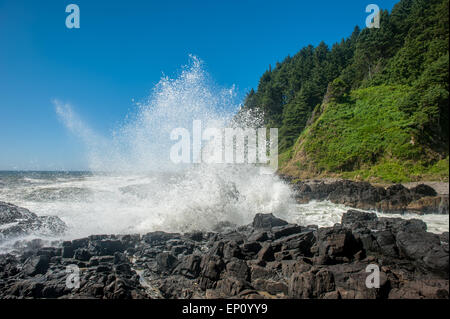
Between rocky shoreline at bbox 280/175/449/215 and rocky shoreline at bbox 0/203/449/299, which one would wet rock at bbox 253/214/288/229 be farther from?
rocky shoreline at bbox 280/175/449/215

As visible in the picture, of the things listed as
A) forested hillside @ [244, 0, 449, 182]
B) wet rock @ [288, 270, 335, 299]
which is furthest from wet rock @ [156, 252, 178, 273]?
forested hillside @ [244, 0, 449, 182]

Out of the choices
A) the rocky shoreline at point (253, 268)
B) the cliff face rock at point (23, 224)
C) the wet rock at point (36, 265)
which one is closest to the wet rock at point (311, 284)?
the rocky shoreline at point (253, 268)

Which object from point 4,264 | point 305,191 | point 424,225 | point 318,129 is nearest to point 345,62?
point 318,129

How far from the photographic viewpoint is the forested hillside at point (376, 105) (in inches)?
142

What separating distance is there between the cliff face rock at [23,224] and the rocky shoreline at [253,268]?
2470 mm

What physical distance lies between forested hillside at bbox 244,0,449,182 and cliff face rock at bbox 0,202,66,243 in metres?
13.0

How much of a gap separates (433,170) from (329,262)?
11.0 ft

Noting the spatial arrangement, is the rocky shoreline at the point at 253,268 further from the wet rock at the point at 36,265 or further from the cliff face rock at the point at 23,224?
the cliff face rock at the point at 23,224

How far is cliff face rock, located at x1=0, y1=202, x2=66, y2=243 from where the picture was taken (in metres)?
10.3

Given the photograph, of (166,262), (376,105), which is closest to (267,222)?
(166,262)
